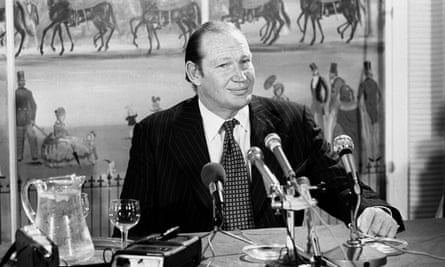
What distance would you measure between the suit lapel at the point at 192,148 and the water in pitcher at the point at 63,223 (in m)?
0.97

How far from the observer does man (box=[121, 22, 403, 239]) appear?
3.06 metres

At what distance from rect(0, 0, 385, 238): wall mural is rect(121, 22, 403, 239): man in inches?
40.1

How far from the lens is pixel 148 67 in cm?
428

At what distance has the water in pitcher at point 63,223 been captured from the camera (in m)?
2.13

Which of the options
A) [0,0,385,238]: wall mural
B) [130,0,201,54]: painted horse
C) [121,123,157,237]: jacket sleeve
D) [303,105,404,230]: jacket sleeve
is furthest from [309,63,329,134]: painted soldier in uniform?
[121,123,157,237]: jacket sleeve

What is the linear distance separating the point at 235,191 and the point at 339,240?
0.64 m

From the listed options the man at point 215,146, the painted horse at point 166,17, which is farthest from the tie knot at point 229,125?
the painted horse at point 166,17

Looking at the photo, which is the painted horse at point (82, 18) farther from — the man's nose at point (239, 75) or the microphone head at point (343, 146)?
the microphone head at point (343, 146)

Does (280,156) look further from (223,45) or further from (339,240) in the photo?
(223,45)

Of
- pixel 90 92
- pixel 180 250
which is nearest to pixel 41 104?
pixel 90 92

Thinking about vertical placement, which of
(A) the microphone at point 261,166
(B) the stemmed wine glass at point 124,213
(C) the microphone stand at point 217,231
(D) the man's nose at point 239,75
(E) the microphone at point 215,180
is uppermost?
(D) the man's nose at point 239,75

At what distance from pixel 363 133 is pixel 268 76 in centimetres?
74

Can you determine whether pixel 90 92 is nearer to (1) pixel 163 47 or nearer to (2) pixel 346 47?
(1) pixel 163 47

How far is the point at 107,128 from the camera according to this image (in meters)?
4.25
